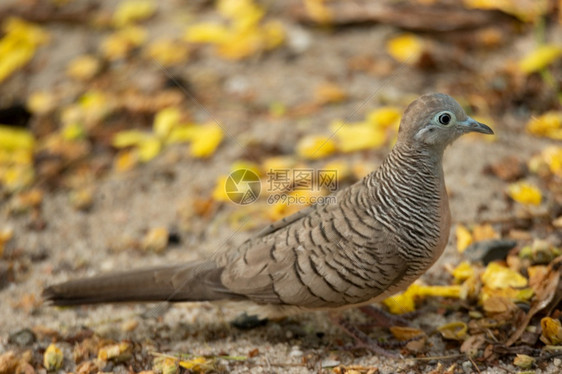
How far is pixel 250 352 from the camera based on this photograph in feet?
12.5

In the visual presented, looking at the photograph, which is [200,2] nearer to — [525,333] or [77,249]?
[77,249]

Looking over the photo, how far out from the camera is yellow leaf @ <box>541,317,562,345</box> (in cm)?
344

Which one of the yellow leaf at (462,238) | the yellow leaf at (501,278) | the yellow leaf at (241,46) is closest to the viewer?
the yellow leaf at (501,278)

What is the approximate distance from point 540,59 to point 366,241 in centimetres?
334

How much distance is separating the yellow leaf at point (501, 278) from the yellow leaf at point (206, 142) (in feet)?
8.79

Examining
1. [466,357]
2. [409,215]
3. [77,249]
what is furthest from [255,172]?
[466,357]

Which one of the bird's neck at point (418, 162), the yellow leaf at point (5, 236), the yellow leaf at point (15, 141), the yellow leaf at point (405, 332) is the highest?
the bird's neck at point (418, 162)

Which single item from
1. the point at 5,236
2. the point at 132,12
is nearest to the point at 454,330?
the point at 5,236

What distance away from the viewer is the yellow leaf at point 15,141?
240 inches

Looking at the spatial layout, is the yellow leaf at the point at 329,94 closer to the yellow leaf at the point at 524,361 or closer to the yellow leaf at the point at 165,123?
the yellow leaf at the point at 165,123

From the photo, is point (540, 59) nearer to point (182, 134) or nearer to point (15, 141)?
point (182, 134)

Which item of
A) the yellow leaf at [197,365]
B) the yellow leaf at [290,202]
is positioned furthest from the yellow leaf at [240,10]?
the yellow leaf at [197,365]

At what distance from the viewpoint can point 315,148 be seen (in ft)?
17.8

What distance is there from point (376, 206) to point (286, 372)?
3.59 ft
